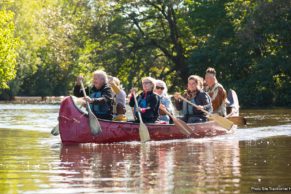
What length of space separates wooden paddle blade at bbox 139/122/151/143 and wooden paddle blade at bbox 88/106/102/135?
841 mm

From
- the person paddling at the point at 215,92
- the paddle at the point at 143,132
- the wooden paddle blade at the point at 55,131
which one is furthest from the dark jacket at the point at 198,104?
the wooden paddle blade at the point at 55,131

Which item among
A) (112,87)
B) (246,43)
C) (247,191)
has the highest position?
(246,43)

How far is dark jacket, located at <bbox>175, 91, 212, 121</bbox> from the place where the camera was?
63.0ft

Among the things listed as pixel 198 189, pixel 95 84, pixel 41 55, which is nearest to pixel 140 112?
pixel 95 84

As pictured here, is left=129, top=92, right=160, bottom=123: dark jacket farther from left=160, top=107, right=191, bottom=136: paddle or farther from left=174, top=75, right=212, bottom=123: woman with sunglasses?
left=174, top=75, right=212, bottom=123: woman with sunglasses

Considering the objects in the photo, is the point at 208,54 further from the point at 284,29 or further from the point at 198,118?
the point at 198,118

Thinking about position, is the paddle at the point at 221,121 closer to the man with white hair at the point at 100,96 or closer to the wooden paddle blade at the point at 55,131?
the man with white hair at the point at 100,96

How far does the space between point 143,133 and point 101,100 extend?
1.09m

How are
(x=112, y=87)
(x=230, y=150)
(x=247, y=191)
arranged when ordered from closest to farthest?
(x=247, y=191)
(x=230, y=150)
(x=112, y=87)

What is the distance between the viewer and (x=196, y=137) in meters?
19.5

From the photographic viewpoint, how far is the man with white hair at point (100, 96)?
1726 centimetres

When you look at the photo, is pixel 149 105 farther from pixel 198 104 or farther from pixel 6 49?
pixel 6 49

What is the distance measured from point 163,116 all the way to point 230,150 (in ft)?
13.0

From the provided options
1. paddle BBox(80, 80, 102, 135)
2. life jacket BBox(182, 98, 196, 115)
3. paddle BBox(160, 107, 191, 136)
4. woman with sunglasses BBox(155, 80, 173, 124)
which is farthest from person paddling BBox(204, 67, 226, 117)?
paddle BBox(80, 80, 102, 135)
